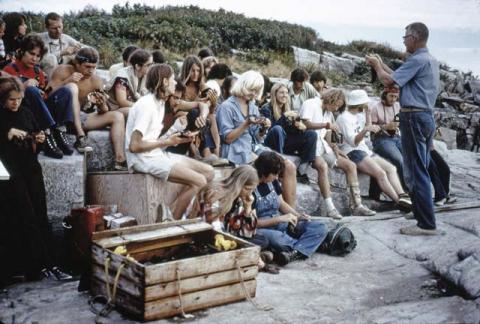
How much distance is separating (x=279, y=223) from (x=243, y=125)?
131 cm

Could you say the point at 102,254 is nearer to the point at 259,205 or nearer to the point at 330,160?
the point at 259,205

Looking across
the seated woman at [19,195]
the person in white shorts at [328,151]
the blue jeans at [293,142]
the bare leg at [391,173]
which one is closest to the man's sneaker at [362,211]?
the person in white shorts at [328,151]

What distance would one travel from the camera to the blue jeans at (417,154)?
6402mm

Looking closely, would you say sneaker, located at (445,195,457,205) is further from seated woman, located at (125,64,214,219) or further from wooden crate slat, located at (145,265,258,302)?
wooden crate slat, located at (145,265,258,302)

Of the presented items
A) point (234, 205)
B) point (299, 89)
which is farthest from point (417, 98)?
point (234, 205)

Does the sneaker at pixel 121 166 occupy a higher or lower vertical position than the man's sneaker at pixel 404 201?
higher

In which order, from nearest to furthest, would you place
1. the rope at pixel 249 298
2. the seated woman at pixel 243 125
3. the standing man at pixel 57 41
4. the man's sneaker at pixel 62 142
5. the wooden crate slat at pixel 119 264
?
the wooden crate slat at pixel 119 264
the rope at pixel 249 298
the man's sneaker at pixel 62 142
the seated woman at pixel 243 125
the standing man at pixel 57 41

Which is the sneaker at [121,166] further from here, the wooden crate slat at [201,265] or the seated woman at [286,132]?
the wooden crate slat at [201,265]

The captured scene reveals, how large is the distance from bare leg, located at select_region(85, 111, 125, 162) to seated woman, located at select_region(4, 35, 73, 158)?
0.37 m

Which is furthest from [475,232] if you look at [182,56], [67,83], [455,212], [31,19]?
[31,19]

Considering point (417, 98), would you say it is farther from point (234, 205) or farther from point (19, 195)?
point (19, 195)

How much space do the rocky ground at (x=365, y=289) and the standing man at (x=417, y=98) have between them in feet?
2.27

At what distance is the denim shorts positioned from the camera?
8.02 m

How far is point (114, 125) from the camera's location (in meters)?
6.44
